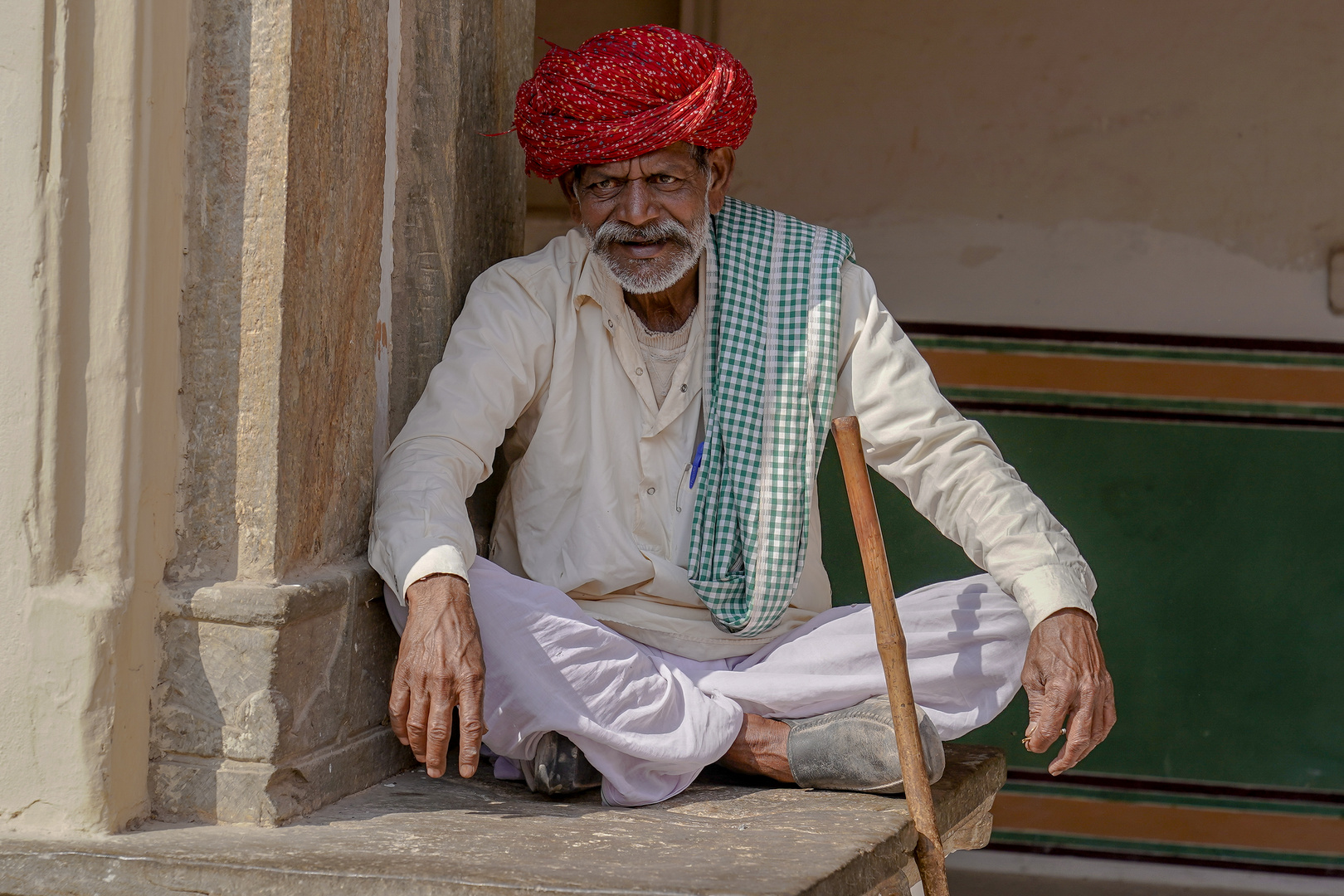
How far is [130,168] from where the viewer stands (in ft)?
5.86

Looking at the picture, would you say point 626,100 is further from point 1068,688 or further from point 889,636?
point 1068,688

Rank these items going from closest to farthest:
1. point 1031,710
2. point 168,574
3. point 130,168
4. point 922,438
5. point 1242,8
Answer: point 130,168
point 168,574
point 1031,710
point 922,438
point 1242,8

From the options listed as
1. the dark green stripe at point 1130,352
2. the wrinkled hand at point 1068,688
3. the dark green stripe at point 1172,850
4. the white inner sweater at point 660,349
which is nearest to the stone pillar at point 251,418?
the white inner sweater at point 660,349

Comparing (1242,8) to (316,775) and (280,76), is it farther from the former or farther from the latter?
(316,775)

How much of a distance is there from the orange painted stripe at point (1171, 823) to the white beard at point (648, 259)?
7.13 ft

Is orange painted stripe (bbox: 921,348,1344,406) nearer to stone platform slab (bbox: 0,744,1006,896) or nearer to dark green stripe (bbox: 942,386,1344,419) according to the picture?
dark green stripe (bbox: 942,386,1344,419)

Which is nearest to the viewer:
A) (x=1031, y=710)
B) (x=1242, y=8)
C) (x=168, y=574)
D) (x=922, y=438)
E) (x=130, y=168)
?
(x=130, y=168)

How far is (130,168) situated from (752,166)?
2.35 m

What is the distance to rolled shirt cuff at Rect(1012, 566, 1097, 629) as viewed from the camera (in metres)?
2.07

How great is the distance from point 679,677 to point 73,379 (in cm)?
104

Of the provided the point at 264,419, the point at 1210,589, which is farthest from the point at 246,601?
the point at 1210,589

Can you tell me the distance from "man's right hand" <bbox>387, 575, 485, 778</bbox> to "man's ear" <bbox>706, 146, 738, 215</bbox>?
0.99m

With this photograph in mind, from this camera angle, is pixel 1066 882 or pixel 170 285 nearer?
pixel 170 285

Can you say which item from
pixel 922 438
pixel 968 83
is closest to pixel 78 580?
pixel 922 438
